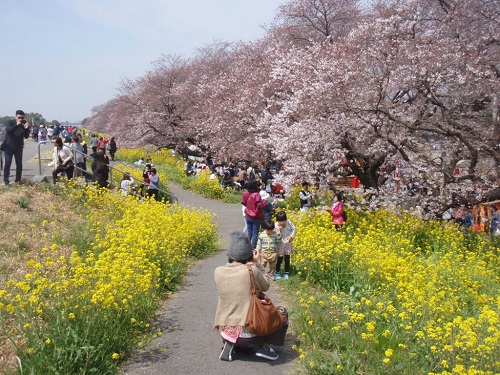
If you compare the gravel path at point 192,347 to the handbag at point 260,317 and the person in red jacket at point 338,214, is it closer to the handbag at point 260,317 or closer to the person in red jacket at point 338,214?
the handbag at point 260,317

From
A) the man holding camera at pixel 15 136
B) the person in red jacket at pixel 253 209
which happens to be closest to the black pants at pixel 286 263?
the person in red jacket at pixel 253 209

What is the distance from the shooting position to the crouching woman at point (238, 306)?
14.6 feet

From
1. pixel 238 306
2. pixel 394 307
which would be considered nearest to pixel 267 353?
pixel 238 306

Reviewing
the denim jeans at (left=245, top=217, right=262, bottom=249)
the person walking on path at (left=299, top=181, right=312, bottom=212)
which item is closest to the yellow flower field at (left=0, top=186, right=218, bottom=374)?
the denim jeans at (left=245, top=217, right=262, bottom=249)

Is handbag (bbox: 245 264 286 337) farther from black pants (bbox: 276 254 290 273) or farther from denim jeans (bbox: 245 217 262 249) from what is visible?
denim jeans (bbox: 245 217 262 249)

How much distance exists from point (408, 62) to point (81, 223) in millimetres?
7618

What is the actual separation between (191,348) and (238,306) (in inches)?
34.4

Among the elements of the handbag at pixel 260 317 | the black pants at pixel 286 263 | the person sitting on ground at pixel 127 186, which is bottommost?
the black pants at pixel 286 263

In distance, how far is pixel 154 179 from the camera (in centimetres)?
1502

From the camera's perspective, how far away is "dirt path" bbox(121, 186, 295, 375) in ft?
14.5

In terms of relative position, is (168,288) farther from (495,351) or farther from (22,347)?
(495,351)

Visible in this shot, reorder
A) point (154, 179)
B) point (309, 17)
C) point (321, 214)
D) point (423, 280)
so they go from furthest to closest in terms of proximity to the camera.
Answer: point (309, 17) → point (154, 179) → point (321, 214) → point (423, 280)

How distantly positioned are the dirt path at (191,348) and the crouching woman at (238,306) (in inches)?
5.0

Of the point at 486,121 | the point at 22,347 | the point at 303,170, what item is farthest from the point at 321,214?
the point at 22,347
